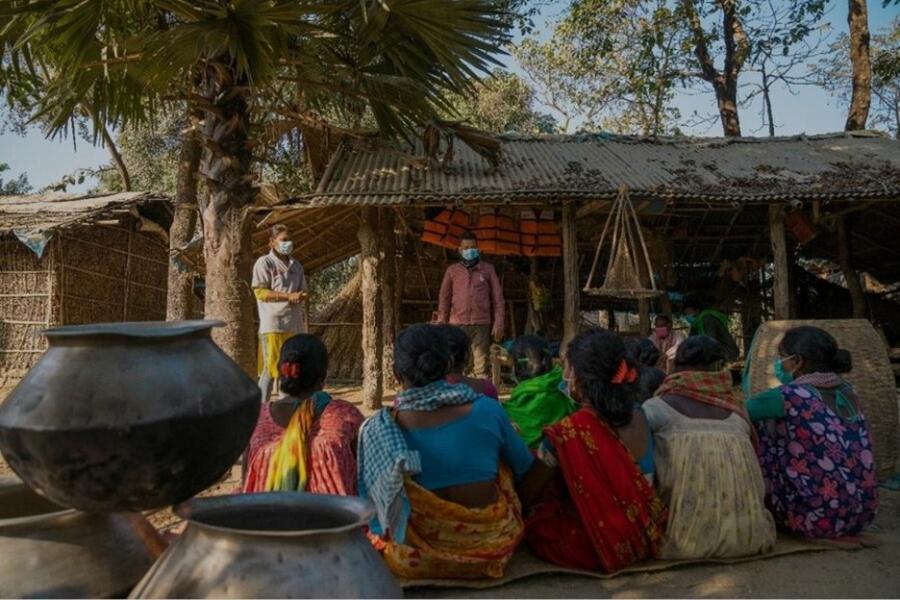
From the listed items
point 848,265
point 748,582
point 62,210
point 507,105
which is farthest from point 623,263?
point 507,105

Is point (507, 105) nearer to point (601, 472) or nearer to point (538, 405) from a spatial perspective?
point (538, 405)

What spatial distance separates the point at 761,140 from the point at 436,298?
5632mm

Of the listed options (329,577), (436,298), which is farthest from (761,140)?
(329,577)

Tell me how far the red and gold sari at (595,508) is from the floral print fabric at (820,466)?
0.73 metres

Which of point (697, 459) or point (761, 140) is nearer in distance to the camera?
point (697, 459)

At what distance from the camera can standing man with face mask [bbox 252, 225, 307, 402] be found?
18.0 feet

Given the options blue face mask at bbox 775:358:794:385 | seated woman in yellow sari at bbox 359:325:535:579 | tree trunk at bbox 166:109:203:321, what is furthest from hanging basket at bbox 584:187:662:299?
tree trunk at bbox 166:109:203:321

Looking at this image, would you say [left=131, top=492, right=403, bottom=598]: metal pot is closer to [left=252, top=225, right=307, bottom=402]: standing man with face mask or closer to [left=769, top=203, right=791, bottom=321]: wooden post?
[left=252, top=225, right=307, bottom=402]: standing man with face mask

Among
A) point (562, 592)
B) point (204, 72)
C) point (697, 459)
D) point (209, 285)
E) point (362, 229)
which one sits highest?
point (204, 72)

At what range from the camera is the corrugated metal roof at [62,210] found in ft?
34.2

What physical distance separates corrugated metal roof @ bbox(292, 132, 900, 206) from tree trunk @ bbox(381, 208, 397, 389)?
2.41ft

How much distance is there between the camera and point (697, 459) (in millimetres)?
2881

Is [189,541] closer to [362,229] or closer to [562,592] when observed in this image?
[562,592]

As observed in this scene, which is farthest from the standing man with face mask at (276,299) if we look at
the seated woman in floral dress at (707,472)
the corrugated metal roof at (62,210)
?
the corrugated metal roof at (62,210)
